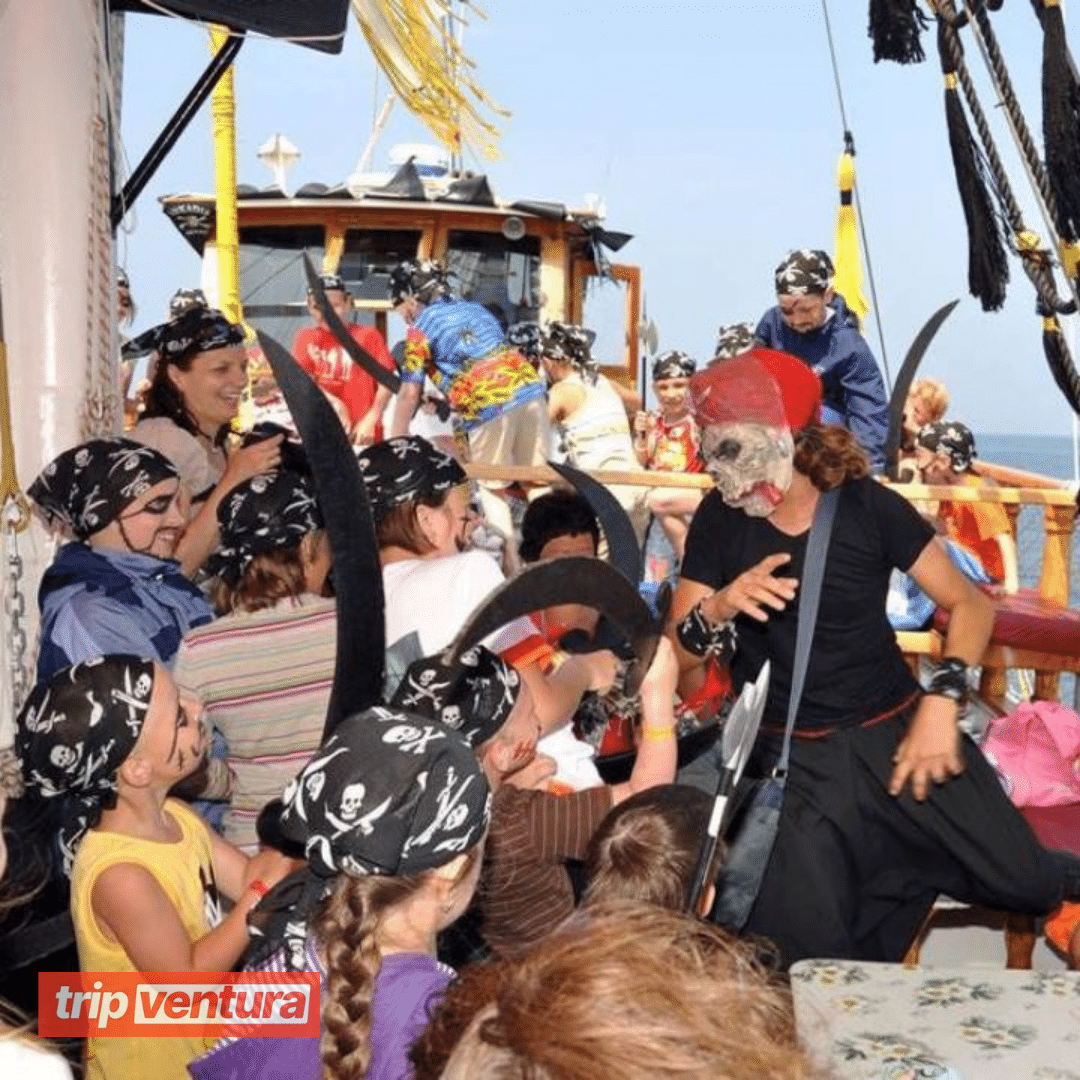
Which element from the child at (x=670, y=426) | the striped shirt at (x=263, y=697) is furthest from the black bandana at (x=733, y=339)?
the striped shirt at (x=263, y=697)

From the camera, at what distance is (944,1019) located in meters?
2.31

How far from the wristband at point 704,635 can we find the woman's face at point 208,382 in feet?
5.41

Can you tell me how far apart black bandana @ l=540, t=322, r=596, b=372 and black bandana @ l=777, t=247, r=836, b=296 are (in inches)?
65.4

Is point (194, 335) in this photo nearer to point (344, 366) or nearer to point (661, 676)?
point (661, 676)

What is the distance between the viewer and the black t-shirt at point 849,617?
11.2ft

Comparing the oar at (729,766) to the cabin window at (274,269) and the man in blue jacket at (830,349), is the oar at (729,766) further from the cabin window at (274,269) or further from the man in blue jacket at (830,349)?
the cabin window at (274,269)

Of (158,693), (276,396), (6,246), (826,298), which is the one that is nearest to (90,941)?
(158,693)

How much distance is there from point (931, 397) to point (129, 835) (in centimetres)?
574

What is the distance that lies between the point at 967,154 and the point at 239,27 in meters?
1.79

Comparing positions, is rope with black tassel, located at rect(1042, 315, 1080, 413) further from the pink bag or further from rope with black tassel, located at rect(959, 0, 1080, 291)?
the pink bag

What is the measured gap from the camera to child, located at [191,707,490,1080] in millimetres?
2041

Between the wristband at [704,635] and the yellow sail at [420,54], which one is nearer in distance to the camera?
the wristband at [704,635]

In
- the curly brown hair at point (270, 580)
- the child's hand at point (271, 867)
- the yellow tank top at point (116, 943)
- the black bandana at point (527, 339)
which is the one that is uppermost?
→ the black bandana at point (527, 339)

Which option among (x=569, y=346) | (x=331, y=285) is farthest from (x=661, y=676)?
(x=331, y=285)
